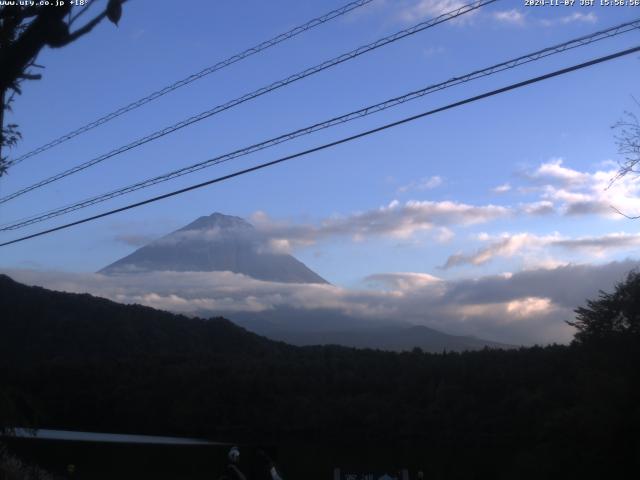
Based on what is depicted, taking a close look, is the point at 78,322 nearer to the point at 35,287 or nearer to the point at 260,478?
the point at 35,287

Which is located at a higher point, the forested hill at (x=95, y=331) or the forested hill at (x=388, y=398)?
the forested hill at (x=95, y=331)

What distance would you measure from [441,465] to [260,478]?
45.6ft

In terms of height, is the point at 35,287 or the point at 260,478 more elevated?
the point at 35,287

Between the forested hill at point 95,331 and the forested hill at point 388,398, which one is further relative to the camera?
the forested hill at point 95,331

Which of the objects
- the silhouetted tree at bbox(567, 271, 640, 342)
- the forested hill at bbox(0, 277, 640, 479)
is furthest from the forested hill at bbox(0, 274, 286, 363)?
the silhouetted tree at bbox(567, 271, 640, 342)

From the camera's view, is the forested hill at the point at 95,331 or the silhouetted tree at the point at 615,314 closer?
the silhouetted tree at the point at 615,314

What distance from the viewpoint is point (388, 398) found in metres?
35.6

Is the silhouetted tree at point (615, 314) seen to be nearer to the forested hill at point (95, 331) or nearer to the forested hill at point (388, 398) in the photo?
the forested hill at point (388, 398)

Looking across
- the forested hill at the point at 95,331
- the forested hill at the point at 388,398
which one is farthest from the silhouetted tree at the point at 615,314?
the forested hill at the point at 95,331

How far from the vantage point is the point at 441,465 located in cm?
2462

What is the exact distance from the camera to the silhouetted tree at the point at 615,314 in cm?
2605

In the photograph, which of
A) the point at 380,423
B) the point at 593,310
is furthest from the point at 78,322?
the point at 593,310

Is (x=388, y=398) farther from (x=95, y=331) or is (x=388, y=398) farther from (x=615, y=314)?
(x=95, y=331)

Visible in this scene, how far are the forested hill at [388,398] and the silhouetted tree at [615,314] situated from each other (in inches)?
3.6
